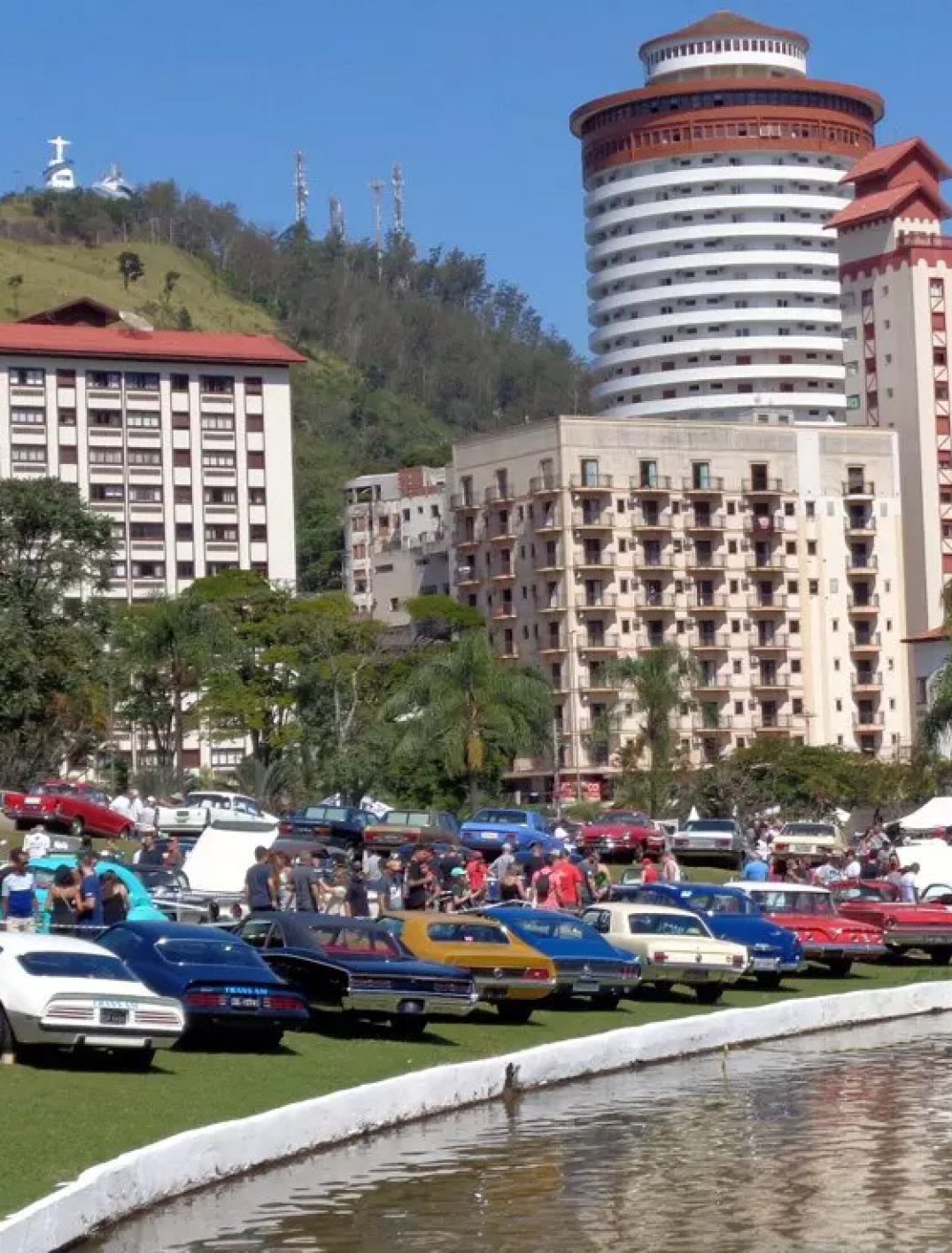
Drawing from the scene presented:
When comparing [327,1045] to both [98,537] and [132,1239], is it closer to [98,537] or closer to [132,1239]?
[132,1239]

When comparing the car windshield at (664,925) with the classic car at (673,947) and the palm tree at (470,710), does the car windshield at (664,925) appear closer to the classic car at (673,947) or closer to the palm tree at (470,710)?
the classic car at (673,947)

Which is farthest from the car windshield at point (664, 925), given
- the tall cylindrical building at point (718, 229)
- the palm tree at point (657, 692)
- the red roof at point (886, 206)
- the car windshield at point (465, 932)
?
the tall cylindrical building at point (718, 229)

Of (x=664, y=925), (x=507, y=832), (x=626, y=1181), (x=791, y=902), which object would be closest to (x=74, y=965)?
(x=626, y=1181)

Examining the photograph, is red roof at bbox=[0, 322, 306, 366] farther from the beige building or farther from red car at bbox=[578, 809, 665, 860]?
red car at bbox=[578, 809, 665, 860]

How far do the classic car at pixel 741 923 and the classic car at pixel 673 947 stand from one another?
2.41ft

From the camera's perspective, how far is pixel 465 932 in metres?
29.7

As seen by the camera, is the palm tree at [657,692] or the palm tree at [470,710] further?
the palm tree at [657,692]

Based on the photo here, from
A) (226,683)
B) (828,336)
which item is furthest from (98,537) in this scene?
(828,336)

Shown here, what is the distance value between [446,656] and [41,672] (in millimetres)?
12927

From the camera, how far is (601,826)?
6488 cm

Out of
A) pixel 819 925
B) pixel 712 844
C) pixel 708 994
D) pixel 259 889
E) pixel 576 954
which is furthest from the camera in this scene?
pixel 712 844

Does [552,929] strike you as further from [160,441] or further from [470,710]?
[160,441]

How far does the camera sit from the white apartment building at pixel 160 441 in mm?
144250

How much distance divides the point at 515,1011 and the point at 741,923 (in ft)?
21.5
